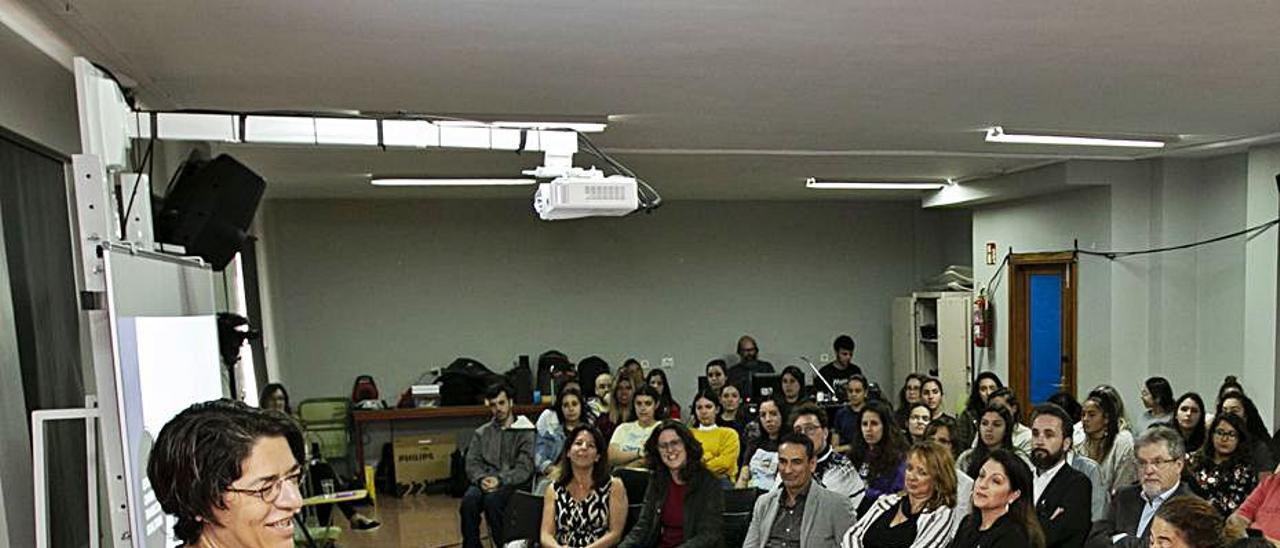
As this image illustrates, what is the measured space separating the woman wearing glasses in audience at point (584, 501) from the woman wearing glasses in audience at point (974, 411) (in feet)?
7.58

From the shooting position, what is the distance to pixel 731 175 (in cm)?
780

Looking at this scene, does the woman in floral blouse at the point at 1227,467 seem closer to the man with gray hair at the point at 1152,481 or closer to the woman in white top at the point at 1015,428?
the man with gray hair at the point at 1152,481

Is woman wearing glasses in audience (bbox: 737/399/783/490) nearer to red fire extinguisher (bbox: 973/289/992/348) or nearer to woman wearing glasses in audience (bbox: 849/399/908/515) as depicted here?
woman wearing glasses in audience (bbox: 849/399/908/515)

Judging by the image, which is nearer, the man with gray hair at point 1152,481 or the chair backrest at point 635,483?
the man with gray hair at point 1152,481

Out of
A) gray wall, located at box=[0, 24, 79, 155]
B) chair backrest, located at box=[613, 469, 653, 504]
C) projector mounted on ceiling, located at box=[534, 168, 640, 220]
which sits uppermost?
gray wall, located at box=[0, 24, 79, 155]

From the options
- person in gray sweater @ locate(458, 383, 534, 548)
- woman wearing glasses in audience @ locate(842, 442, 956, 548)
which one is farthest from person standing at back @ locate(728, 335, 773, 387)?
woman wearing glasses in audience @ locate(842, 442, 956, 548)

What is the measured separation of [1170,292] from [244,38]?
7.03 meters

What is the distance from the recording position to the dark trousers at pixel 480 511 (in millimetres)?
5699

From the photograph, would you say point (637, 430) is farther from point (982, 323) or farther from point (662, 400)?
point (982, 323)

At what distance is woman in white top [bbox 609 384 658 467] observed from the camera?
6.12m

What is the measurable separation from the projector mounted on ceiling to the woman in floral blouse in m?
3.26

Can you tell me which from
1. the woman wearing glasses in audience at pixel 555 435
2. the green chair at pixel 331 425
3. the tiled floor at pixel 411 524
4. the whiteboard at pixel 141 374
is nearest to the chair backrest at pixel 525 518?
the woman wearing glasses in audience at pixel 555 435

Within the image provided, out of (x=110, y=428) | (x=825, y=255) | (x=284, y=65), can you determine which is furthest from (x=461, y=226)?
(x=110, y=428)

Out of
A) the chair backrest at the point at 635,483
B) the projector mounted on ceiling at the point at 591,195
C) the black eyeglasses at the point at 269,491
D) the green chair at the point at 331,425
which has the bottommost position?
the green chair at the point at 331,425
